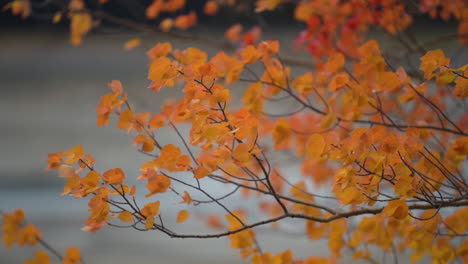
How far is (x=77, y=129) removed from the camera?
3289 millimetres

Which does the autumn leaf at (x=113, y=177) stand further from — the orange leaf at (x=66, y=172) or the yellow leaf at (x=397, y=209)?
the yellow leaf at (x=397, y=209)

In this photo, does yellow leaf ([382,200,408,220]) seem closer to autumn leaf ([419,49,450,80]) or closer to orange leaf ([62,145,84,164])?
autumn leaf ([419,49,450,80])

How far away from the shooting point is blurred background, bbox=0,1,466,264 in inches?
92.9

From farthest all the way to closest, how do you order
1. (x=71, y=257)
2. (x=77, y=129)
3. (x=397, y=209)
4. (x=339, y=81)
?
1. (x=77, y=129)
2. (x=71, y=257)
3. (x=339, y=81)
4. (x=397, y=209)

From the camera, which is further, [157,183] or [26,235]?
[26,235]

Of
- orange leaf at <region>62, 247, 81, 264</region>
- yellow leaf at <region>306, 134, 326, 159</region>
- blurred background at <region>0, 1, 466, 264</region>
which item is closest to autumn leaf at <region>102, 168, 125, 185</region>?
yellow leaf at <region>306, 134, 326, 159</region>

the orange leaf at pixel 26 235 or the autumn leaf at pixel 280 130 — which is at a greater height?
the autumn leaf at pixel 280 130

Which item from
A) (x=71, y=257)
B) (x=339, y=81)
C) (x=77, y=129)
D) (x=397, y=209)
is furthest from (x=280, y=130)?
(x=77, y=129)

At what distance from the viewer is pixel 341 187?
0.67 metres

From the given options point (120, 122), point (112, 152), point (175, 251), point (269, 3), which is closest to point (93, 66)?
point (112, 152)

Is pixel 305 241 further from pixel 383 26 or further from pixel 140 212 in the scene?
pixel 140 212

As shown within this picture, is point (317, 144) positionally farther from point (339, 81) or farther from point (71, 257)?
point (71, 257)

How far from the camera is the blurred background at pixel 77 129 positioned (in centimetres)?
236

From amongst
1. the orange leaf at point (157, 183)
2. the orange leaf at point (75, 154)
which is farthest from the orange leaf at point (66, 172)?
the orange leaf at point (157, 183)
